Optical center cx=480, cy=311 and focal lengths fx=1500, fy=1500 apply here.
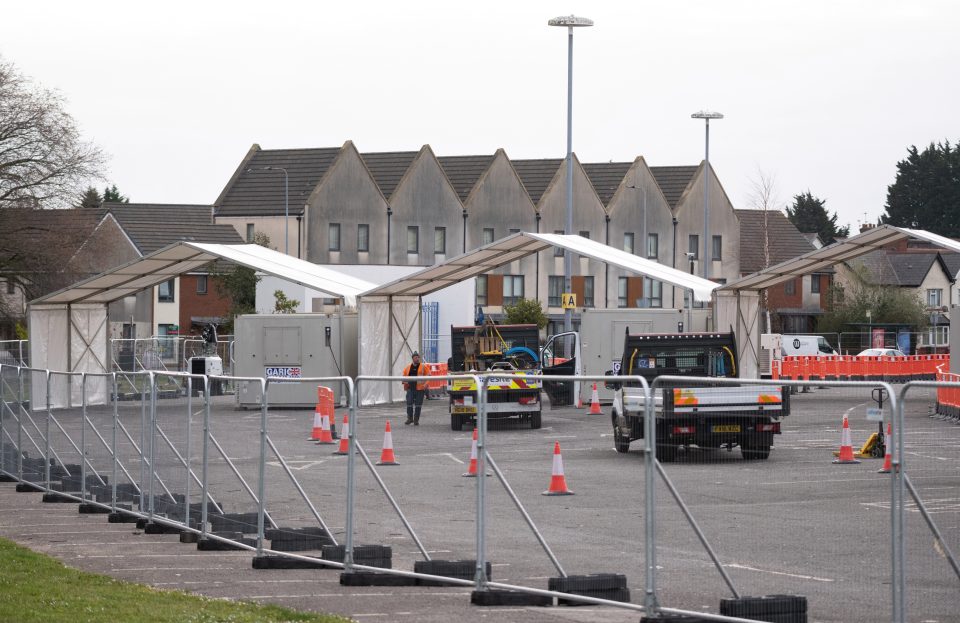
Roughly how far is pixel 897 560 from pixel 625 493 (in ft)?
7.32

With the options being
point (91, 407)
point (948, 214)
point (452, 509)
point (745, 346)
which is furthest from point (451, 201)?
point (452, 509)

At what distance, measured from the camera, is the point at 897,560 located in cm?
820

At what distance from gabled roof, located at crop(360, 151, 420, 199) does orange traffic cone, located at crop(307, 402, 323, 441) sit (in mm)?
72913

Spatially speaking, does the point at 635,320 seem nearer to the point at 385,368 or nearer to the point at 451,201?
the point at 385,368

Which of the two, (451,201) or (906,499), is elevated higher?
(451,201)

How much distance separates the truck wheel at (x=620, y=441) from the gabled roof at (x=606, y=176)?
79.8m

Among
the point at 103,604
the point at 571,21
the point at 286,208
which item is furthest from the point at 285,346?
the point at 286,208

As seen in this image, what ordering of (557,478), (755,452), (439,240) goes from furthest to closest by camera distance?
(439,240) → (557,478) → (755,452)

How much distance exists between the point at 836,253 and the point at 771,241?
2444 inches

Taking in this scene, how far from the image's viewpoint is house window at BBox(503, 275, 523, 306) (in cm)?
8831

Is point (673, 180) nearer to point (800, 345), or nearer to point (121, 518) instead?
point (800, 345)

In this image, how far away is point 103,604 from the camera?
10.8m

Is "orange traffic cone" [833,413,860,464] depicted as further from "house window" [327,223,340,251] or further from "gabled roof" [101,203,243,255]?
"gabled roof" [101,203,243,255]

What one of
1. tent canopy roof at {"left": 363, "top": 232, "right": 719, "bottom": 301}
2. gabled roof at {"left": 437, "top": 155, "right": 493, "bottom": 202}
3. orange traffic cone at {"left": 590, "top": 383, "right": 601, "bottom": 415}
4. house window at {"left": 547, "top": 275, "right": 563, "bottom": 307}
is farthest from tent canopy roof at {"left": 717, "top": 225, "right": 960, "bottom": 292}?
house window at {"left": 547, "top": 275, "right": 563, "bottom": 307}
